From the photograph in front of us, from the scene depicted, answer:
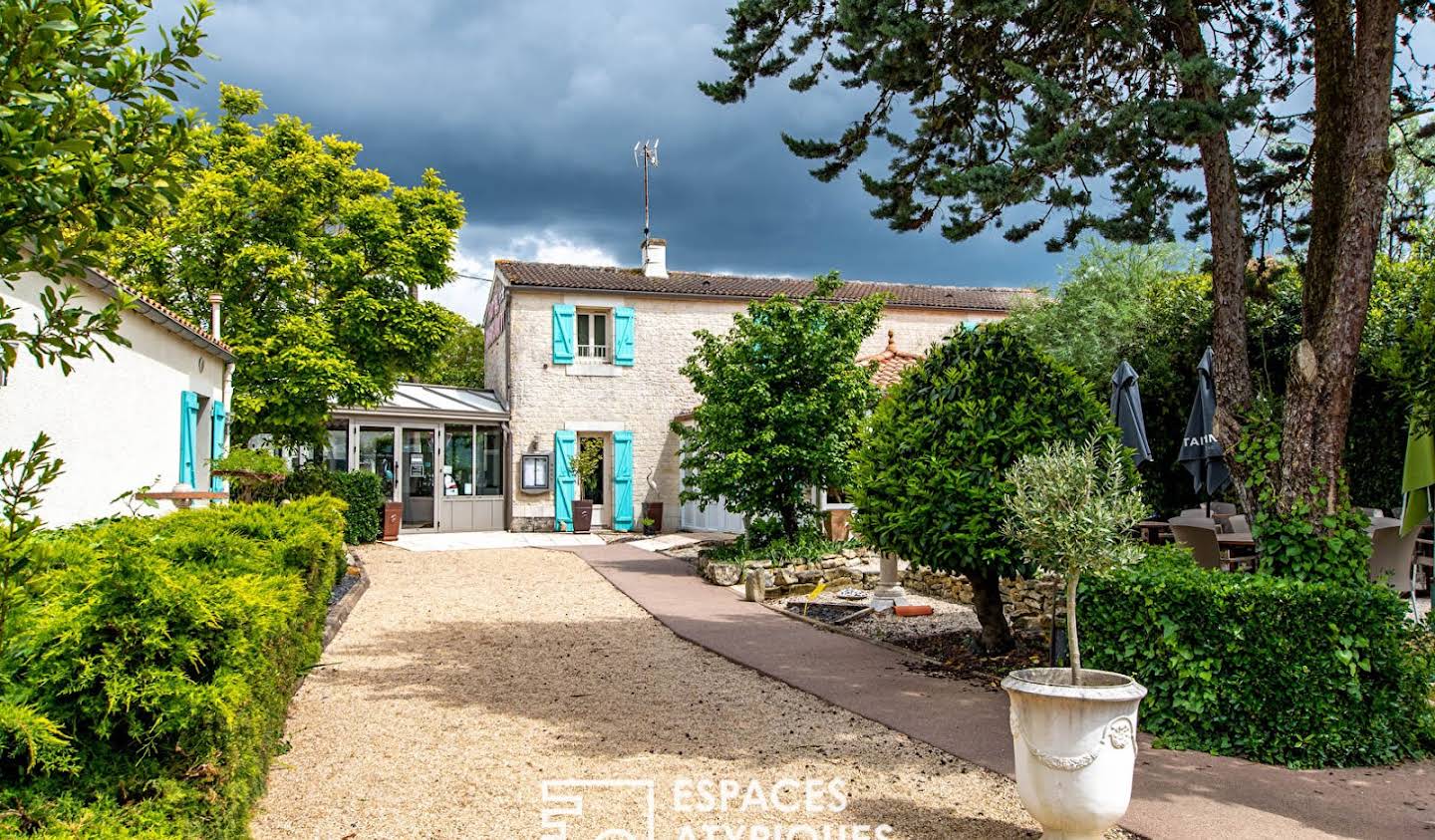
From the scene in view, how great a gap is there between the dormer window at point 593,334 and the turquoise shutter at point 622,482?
1.97 metres

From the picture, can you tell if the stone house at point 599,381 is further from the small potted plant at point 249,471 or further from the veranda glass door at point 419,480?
the small potted plant at point 249,471

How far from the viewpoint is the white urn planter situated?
11.6 ft

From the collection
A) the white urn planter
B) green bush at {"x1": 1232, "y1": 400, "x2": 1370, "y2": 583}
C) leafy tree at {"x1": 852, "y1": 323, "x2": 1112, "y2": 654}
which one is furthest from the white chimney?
the white urn planter

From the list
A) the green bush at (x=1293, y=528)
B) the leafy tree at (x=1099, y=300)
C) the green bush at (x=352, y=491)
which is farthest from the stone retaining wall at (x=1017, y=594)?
the green bush at (x=352, y=491)

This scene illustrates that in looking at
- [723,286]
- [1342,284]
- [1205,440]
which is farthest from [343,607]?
[723,286]

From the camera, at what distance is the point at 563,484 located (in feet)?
64.3

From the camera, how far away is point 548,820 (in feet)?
13.4

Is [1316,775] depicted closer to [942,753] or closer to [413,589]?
[942,753]

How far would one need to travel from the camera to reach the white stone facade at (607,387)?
19781mm

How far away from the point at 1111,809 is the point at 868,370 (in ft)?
33.5

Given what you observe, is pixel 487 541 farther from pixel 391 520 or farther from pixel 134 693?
pixel 134 693

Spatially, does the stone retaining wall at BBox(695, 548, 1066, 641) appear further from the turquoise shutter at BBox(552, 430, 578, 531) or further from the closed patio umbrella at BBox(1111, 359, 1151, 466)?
the turquoise shutter at BBox(552, 430, 578, 531)

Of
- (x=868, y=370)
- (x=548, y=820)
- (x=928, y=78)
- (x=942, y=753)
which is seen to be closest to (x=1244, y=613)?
(x=942, y=753)

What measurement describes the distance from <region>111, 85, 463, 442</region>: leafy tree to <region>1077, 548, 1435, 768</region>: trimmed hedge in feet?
42.3
